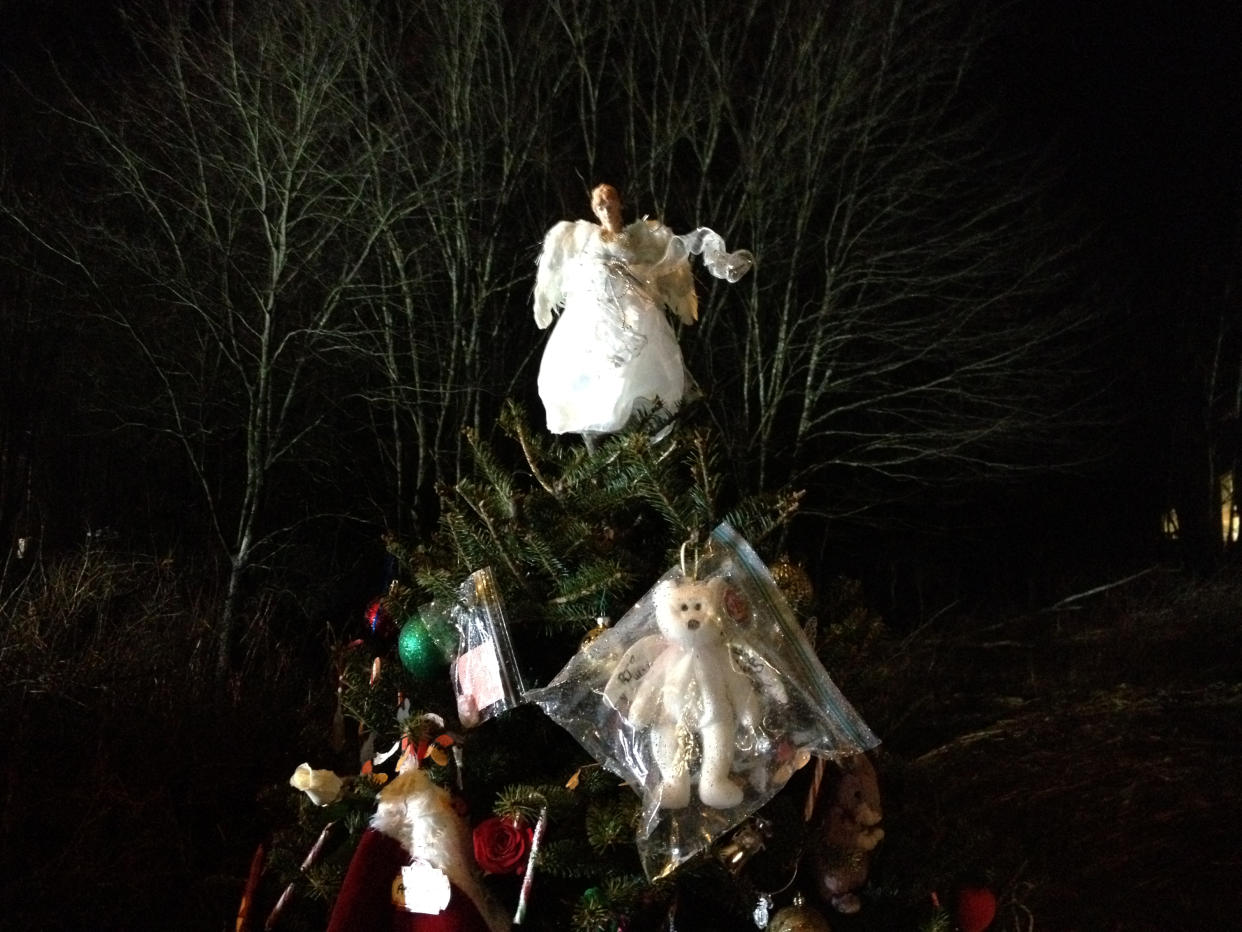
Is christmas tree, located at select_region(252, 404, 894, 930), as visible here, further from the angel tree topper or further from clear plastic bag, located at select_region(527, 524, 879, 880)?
the angel tree topper

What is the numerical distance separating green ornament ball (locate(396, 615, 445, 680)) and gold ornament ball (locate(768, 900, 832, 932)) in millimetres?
554

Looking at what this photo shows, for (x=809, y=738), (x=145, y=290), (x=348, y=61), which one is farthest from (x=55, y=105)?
(x=809, y=738)

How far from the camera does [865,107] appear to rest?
491 cm

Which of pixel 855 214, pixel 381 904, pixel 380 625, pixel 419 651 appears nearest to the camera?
pixel 381 904

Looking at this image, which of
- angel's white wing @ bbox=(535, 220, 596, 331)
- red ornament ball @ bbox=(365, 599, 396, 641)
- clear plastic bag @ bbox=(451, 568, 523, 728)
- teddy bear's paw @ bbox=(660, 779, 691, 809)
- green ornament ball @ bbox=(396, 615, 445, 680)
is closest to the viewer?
teddy bear's paw @ bbox=(660, 779, 691, 809)

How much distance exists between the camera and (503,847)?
3.76ft

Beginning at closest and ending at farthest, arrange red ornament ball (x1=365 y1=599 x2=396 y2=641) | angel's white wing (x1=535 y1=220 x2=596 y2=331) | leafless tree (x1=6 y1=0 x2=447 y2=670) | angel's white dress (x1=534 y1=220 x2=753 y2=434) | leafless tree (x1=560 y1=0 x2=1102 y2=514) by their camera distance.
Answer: red ornament ball (x1=365 y1=599 x2=396 y2=641), angel's white dress (x1=534 y1=220 x2=753 y2=434), angel's white wing (x1=535 y1=220 x2=596 y2=331), leafless tree (x1=6 y1=0 x2=447 y2=670), leafless tree (x1=560 y1=0 x2=1102 y2=514)

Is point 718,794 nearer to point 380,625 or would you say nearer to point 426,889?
point 426,889

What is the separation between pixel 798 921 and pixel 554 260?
54.5 inches

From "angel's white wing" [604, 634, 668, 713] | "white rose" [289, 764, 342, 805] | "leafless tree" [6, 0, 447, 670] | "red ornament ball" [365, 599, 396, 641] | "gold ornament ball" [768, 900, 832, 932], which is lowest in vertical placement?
"gold ornament ball" [768, 900, 832, 932]

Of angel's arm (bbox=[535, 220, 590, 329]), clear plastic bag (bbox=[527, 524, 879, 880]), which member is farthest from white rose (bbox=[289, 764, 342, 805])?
angel's arm (bbox=[535, 220, 590, 329])

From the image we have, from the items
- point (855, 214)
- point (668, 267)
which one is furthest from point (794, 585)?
point (855, 214)

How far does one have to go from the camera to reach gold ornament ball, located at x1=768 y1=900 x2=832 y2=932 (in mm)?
1078

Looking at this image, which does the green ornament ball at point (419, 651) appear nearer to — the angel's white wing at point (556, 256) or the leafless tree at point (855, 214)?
the angel's white wing at point (556, 256)
